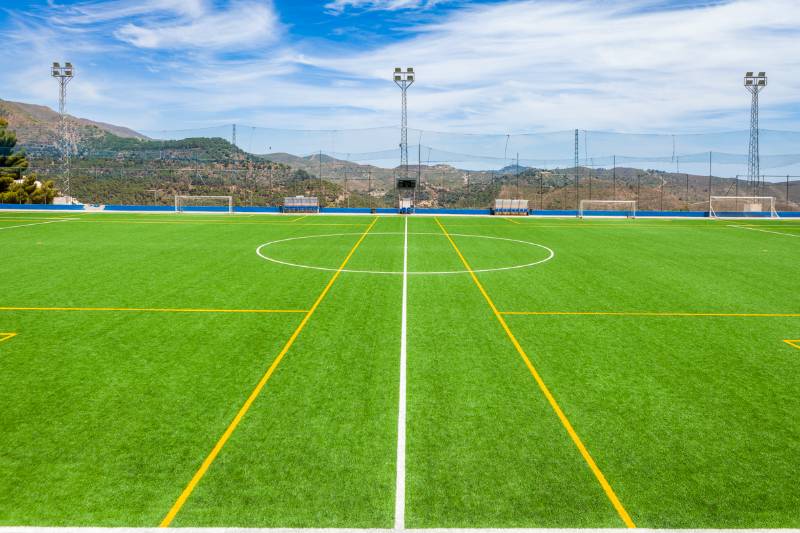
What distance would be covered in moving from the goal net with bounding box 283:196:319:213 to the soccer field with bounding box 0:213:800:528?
3525 cm

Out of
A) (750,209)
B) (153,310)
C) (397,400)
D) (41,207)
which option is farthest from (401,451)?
(750,209)

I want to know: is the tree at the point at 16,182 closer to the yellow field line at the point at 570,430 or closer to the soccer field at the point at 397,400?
the soccer field at the point at 397,400

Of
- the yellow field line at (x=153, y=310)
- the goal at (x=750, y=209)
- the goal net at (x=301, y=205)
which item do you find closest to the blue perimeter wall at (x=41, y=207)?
the goal net at (x=301, y=205)

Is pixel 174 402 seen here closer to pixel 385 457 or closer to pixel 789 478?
pixel 385 457

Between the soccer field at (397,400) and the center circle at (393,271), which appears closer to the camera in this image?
the soccer field at (397,400)

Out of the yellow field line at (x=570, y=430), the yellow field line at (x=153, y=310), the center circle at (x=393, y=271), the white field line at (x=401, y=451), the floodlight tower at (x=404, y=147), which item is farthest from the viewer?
the floodlight tower at (x=404, y=147)

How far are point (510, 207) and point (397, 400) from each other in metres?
47.1

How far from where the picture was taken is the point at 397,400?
8.25 metres

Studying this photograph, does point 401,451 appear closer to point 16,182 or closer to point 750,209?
point 750,209

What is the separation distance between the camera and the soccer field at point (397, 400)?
5707 mm

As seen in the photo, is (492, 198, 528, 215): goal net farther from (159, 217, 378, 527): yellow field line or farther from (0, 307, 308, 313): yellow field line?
(0, 307, 308, 313): yellow field line

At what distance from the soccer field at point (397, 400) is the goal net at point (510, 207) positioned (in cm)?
3515

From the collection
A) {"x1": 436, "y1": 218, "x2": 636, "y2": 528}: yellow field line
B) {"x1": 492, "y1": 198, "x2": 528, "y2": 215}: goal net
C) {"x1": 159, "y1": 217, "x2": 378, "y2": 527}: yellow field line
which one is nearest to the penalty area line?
{"x1": 436, "y1": 218, "x2": 636, "y2": 528}: yellow field line

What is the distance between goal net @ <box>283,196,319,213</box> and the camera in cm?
5328
